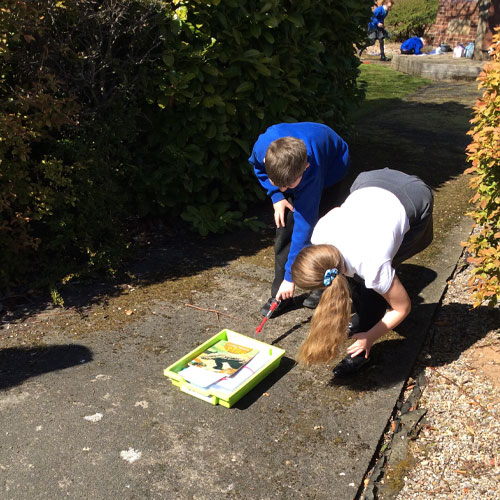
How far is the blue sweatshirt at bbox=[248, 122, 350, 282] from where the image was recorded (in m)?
3.69

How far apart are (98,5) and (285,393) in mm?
3244

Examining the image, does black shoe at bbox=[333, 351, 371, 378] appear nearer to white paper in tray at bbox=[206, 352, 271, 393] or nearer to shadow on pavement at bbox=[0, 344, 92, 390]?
white paper in tray at bbox=[206, 352, 271, 393]

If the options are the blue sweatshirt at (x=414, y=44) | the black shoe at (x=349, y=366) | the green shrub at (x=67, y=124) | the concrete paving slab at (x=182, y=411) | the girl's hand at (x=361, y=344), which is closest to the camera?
the concrete paving slab at (x=182, y=411)

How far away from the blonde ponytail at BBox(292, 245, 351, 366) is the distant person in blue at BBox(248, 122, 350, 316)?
0.66m

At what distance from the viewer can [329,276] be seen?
2.84 metres

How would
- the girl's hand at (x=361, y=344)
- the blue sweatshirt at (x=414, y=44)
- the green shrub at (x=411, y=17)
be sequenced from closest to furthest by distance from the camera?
the girl's hand at (x=361, y=344) → the blue sweatshirt at (x=414, y=44) → the green shrub at (x=411, y=17)

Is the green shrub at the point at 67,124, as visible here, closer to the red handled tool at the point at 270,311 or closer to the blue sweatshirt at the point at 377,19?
the red handled tool at the point at 270,311

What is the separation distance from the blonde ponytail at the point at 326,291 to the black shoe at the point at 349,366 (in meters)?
0.55

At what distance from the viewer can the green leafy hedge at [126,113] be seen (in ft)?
13.7

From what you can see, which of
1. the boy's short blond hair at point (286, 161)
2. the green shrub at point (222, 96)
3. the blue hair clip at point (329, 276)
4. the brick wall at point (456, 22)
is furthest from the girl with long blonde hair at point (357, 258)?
the brick wall at point (456, 22)

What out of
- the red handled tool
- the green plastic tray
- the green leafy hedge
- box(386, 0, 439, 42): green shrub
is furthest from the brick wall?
the green plastic tray

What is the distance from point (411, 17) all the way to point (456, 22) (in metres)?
3.12

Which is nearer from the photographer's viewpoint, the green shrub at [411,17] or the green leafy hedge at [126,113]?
the green leafy hedge at [126,113]

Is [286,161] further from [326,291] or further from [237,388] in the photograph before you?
[237,388]
